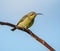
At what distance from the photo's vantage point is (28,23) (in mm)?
6680

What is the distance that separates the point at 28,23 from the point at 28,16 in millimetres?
435

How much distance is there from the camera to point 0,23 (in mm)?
1820

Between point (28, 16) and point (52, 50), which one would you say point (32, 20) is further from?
point (52, 50)

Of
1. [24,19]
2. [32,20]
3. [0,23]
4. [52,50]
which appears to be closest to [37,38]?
[52,50]

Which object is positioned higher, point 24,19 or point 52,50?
point 52,50

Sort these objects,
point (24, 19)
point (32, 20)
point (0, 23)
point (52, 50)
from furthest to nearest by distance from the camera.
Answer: point (24, 19) → point (32, 20) → point (0, 23) → point (52, 50)

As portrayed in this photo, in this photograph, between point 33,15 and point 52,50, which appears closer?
point 52,50

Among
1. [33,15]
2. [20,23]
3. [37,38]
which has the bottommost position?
[20,23]

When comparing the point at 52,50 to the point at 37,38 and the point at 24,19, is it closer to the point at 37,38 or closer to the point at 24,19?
the point at 37,38

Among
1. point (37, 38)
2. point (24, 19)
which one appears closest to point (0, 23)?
point (37, 38)

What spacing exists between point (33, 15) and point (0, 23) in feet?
16.0

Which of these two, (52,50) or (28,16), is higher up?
(52,50)

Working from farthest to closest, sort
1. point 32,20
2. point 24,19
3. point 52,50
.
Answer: point 24,19 → point 32,20 → point 52,50

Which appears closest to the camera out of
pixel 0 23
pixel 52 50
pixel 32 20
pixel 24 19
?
pixel 52 50
